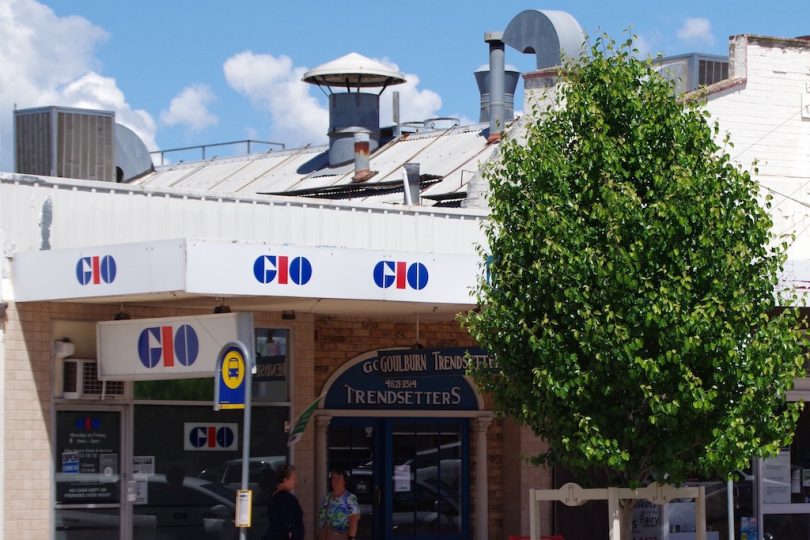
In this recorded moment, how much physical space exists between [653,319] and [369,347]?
20.8 ft

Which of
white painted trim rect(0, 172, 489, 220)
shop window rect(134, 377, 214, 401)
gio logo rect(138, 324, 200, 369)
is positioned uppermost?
white painted trim rect(0, 172, 489, 220)

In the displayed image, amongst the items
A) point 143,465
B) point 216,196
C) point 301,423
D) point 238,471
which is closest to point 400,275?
point 301,423

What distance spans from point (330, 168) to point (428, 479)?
13971 mm

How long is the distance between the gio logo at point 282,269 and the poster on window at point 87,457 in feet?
10.0

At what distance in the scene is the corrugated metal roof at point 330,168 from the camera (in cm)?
2778

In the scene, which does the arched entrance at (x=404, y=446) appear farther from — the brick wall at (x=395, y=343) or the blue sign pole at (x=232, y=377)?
the blue sign pole at (x=232, y=377)

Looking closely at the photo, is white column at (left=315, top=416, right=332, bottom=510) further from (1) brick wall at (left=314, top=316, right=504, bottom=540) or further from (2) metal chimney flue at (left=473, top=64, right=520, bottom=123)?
(2) metal chimney flue at (left=473, top=64, right=520, bottom=123)

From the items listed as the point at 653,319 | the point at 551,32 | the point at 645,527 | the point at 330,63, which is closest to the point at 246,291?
the point at 653,319

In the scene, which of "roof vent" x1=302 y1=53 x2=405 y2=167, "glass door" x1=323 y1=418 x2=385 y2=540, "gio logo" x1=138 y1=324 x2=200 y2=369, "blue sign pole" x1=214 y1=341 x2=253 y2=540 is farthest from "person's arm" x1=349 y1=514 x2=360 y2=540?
"roof vent" x1=302 y1=53 x2=405 y2=167

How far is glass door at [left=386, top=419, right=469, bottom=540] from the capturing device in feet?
63.0

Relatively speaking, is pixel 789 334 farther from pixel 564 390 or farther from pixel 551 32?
pixel 551 32

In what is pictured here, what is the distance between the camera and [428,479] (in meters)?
19.5

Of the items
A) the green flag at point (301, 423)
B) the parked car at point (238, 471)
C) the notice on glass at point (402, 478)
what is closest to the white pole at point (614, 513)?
the green flag at point (301, 423)

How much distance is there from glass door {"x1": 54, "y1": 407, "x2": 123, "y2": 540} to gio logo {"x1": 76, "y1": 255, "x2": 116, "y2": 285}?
1877mm
